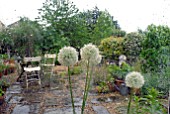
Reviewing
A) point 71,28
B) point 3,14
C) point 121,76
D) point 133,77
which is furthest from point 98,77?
point 133,77

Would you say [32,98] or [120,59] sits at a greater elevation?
[120,59]

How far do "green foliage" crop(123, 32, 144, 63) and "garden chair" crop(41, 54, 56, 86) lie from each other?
1962mm

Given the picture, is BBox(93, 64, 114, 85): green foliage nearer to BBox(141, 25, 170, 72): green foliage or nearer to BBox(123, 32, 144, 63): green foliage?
BBox(141, 25, 170, 72): green foliage

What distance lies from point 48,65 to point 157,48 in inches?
91.4

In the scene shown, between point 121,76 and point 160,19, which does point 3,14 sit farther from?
point 160,19

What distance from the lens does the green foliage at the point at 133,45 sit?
5227mm

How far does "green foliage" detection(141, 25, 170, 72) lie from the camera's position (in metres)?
3.45

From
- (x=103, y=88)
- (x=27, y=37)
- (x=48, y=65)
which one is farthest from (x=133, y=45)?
(x=27, y=37)

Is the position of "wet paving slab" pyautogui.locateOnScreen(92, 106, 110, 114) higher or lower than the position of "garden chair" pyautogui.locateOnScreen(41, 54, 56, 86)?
lower

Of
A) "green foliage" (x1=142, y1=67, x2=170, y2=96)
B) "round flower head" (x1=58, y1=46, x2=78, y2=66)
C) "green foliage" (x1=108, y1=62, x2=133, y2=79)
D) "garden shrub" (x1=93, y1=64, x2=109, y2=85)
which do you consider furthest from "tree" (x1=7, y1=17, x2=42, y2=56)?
"round flower head" (x1=58, y1=46, x2=78, y2=66)

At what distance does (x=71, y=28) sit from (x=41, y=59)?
6.50 feet

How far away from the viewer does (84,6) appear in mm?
2986

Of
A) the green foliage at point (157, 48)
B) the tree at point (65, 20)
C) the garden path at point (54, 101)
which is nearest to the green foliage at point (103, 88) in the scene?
the garden path at point (54, 101)

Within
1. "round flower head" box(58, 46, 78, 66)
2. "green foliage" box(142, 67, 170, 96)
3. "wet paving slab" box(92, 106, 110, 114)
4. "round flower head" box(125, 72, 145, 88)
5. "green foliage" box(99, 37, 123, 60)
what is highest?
"green foliage" box(99, 37, 123, 60)
